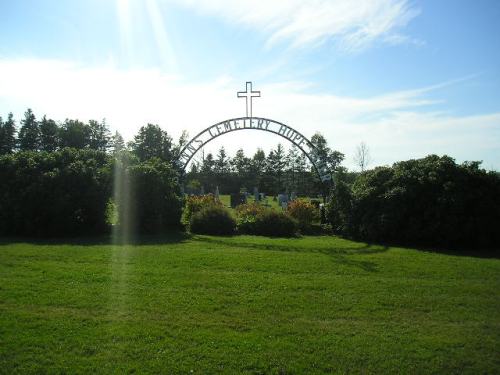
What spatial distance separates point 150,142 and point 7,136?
21461 mm

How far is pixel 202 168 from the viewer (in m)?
67.4

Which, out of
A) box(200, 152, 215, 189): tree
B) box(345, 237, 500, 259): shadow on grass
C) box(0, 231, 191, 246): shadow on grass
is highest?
box(200, 152, 215, 189): tree

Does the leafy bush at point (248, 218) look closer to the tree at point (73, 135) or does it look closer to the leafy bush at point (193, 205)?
the leafy bush at point (193, 205)

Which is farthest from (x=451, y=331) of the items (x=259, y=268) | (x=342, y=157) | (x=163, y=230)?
(x=342, y=157)

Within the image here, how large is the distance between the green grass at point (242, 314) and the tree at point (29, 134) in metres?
57.4

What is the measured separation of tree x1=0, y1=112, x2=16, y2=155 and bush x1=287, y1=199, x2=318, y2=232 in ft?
180

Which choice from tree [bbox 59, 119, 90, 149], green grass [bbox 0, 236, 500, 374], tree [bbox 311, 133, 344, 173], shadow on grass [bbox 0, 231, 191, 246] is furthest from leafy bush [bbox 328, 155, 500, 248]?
tree [bbox 59, 119, 90, 149]

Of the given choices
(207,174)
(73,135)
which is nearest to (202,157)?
(207,174)

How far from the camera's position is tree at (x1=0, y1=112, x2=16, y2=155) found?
59188 millimetres

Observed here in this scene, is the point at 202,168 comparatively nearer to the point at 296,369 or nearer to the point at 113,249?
the point at 113,249

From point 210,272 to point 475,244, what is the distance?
8948 millimetres

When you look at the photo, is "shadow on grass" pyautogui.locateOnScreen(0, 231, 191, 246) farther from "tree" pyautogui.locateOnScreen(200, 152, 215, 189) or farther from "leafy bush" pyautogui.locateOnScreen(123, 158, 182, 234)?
"tree" pyautogui.locateOnScreen(200, 152, 215, 189)

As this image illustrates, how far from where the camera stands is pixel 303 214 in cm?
1769

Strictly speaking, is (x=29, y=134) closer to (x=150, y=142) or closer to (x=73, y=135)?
(x=73, y=135)
